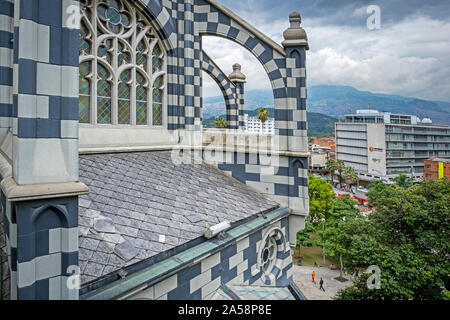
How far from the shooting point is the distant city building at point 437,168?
164ft

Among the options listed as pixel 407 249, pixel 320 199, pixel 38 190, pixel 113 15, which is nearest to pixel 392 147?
pixel 320 199

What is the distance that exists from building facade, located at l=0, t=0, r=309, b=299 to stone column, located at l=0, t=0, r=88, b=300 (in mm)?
11

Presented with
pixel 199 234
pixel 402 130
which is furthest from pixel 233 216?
pixel 402 130

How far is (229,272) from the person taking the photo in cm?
557

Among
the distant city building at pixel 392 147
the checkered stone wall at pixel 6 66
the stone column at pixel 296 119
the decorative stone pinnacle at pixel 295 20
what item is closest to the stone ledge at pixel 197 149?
the stone column at pixel 296 119

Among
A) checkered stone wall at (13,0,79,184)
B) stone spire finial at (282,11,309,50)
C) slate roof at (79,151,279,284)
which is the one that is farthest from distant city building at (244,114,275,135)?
checkered stone wall at (13,0,79,184)

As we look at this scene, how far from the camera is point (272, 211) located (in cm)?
766

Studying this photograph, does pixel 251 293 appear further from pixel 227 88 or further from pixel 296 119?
pixel 227 88

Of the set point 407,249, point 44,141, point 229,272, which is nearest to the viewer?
point 44,141

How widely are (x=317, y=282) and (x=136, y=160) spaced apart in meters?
19.9

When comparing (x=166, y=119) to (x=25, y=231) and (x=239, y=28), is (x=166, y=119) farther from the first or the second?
(x=25, y=231)

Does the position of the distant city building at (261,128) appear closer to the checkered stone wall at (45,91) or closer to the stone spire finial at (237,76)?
the stone spire finial at (237,76)

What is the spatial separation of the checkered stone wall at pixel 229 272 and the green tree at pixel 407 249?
4590 mm

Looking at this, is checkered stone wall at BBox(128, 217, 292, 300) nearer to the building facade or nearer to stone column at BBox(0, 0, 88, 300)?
the building facade
